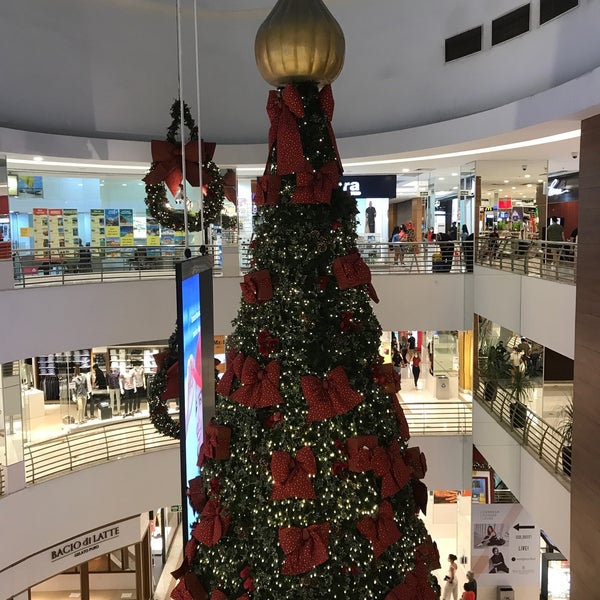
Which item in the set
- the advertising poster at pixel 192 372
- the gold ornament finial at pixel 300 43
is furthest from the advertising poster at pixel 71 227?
the gold ornament finial at pixel 300 43

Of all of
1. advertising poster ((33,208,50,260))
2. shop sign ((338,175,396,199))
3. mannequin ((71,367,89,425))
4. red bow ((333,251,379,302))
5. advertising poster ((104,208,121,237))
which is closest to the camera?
red bow ((333,251,379,302))

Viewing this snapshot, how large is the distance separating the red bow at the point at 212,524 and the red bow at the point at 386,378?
3.93 ft

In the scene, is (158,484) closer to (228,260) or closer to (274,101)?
(228,260)

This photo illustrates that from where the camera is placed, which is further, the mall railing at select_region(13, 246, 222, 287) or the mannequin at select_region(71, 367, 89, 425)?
the mannequin at select_region(71, 367, 89, 425)

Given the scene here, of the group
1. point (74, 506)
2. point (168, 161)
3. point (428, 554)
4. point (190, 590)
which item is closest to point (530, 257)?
point (168, 161)

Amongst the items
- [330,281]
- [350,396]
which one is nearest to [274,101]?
[330,281]

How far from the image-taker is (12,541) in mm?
9359

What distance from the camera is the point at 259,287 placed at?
3561mm

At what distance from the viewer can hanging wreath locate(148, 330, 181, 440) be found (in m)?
6.04

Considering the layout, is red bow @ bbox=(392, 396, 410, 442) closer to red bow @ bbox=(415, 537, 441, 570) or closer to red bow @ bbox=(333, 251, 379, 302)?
red bow @ bbox=(415, 537, 441, 570)

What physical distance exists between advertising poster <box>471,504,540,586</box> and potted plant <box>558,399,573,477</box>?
3345 mm

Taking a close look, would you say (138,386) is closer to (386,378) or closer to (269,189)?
(386,378)

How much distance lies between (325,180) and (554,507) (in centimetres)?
→ 672

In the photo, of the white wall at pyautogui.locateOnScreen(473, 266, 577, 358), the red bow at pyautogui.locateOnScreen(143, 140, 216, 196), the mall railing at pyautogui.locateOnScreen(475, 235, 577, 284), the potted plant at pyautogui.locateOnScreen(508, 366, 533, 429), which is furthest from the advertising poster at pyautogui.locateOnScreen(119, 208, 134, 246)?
the potted plant at pyautogui.locateOnScreen(508, 366, 533, 429)
